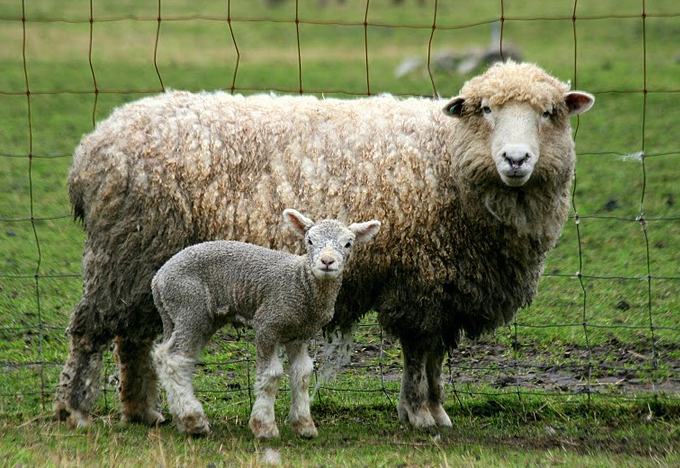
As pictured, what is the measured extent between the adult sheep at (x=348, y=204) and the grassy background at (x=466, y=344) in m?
0.49

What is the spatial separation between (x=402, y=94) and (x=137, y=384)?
386cm

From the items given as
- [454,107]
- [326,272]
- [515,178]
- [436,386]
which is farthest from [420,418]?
[454,107]

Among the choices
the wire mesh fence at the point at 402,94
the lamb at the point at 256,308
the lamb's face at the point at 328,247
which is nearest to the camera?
the lamb's face at the point at 328,247

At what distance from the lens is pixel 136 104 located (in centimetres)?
580

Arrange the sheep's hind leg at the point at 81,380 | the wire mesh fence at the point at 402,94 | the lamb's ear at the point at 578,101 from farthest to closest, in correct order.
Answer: the wire mesh fence at the point at 402,94
the sheep's hind leg at the point at 81,380
the lamb's ear at the point at 578,101

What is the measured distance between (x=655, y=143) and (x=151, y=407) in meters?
7.79

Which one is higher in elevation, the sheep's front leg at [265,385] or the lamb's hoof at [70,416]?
the sheep's front leg at [265,385]

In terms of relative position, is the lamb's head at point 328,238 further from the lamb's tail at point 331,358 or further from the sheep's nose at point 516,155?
the lamb's tail at point 331,358

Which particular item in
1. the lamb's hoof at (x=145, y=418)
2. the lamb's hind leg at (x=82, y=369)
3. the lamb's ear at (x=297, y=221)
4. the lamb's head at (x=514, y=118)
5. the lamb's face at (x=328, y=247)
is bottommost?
the lamb's hoof at (x=145, y=418)

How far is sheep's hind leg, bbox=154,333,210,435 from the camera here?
199 inches

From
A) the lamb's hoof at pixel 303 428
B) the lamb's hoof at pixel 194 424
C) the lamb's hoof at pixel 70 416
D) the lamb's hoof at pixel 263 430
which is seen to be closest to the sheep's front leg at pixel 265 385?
the lamb's hoof at pixel 263 430

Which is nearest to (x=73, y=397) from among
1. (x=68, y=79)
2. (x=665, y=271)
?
(x=665, y=271)

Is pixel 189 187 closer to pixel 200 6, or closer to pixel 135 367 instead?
pixel 135 367

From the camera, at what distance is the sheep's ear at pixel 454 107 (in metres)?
5.49
